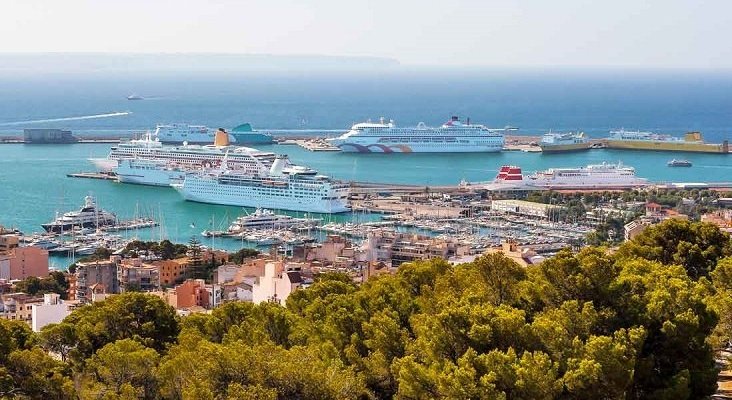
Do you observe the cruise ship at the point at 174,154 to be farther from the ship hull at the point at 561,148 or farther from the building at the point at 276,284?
the building at the point at 276,284

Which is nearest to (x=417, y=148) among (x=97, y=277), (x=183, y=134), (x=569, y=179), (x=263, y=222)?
(x=183, y=134)

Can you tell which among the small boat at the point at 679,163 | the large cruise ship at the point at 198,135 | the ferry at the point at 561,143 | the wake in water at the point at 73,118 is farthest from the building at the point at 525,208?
the wake in water at the point at 73,118

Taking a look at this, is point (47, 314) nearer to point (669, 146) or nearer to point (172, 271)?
point (172, 271)

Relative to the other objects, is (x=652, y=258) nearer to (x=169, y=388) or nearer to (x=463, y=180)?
(x=169, y=388)

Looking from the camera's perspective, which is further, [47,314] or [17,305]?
[17,305]

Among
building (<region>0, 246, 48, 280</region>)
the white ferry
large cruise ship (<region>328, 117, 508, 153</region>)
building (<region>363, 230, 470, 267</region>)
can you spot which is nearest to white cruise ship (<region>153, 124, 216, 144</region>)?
large cruise ship (<region>328, 117, 508, 153</region>)

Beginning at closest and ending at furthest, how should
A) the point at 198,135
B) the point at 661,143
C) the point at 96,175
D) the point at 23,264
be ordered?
1. the point at 23,264
2. the point at 96,175
3. the point at 661,143
4. the point at 198,135
